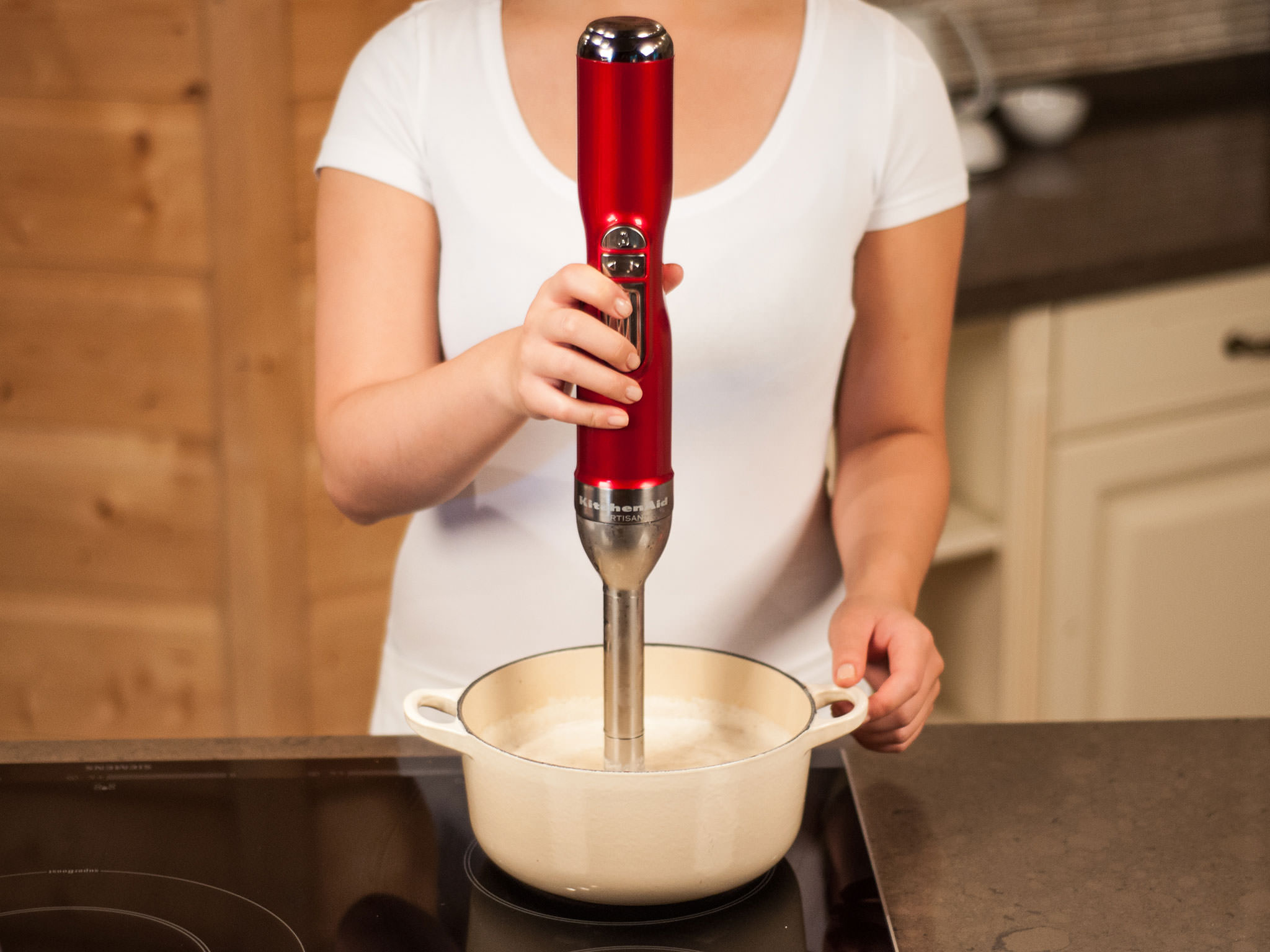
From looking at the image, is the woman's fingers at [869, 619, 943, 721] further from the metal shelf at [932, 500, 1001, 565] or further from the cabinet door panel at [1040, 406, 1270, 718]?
the cabinet door panel at [1040, 406, 1270, 718]

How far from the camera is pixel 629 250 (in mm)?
466

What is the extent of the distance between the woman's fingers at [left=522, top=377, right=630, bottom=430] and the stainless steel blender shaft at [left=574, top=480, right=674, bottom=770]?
0.02m

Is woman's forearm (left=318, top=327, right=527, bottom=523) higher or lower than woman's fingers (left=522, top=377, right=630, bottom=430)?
lower

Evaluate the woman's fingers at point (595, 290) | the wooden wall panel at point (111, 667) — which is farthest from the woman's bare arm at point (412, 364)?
the wooden wall panel at point (111, 667)

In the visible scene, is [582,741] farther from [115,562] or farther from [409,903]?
[115,562]

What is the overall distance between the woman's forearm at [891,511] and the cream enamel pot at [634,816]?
209 millimetres

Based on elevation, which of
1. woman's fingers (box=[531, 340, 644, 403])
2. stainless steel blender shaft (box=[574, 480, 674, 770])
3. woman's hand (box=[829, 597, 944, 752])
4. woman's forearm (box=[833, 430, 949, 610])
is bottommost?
woman's forearm (box=[833, 430, 949, 610])

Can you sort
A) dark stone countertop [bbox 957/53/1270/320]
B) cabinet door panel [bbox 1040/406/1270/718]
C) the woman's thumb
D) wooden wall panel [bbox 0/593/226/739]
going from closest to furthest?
the woman's thumb, dark stone countertop [bbox 957/53/1270/320], cabinet door panel [bbox 1040/406/1270/718], wooden wall panel [bbox 0/593/226/739]

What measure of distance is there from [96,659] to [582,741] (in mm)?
1403

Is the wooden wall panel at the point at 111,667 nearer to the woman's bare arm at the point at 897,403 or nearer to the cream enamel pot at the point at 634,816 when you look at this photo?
the woman's bare arm at the point at 897,403

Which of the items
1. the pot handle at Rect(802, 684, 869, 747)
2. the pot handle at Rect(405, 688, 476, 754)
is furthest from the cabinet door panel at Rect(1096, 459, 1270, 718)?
the pot handle at Rect(405, 688, 476, 754)

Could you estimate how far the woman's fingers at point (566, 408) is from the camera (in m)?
0.47

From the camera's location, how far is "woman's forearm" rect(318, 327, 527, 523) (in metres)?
0.60

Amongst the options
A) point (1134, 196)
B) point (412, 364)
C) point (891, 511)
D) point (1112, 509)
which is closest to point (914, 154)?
point (891, 511)
